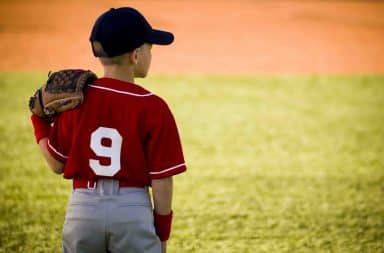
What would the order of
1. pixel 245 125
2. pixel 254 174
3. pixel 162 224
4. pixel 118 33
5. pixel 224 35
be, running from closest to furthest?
pixel 118 33
pixel 162 224
pixel 254 174
pixel 245 125
pixel 224 35

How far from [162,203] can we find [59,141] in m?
0.44

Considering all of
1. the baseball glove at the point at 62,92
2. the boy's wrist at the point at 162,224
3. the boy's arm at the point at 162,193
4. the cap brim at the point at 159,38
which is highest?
the cap brim at the point at 159,38

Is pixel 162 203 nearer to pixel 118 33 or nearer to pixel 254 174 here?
pixel 118 33

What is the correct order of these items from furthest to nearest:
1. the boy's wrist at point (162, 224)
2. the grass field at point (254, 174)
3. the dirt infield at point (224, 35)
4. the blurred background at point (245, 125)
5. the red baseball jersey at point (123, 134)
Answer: the dirt infield at point (224, 35)
the blurred background at point (245, 125)
the grass field at point (254, 174)
the boy's wrist at point (162, 224)
the red baseball jersey at point (123, 134)

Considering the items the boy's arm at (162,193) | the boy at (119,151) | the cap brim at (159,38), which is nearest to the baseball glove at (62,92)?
the boy at (119,151)

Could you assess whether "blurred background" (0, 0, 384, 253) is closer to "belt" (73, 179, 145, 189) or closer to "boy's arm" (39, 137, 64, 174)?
"boy's arm" (39, 137, 64, 174)

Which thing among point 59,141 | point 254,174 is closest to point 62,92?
point 59,141

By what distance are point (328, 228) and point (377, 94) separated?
492 cm

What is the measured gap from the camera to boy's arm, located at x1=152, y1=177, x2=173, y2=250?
6.99ft

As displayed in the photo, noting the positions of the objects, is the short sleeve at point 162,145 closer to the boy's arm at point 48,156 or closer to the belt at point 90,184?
the belt at point 90,184

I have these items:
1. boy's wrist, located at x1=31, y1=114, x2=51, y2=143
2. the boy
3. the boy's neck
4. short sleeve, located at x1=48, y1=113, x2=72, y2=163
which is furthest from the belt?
the boy's neck

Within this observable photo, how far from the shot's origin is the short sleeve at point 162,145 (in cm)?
206

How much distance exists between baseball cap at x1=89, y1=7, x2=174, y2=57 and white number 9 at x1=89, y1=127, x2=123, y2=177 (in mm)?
273

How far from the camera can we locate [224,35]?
42.7 ft
